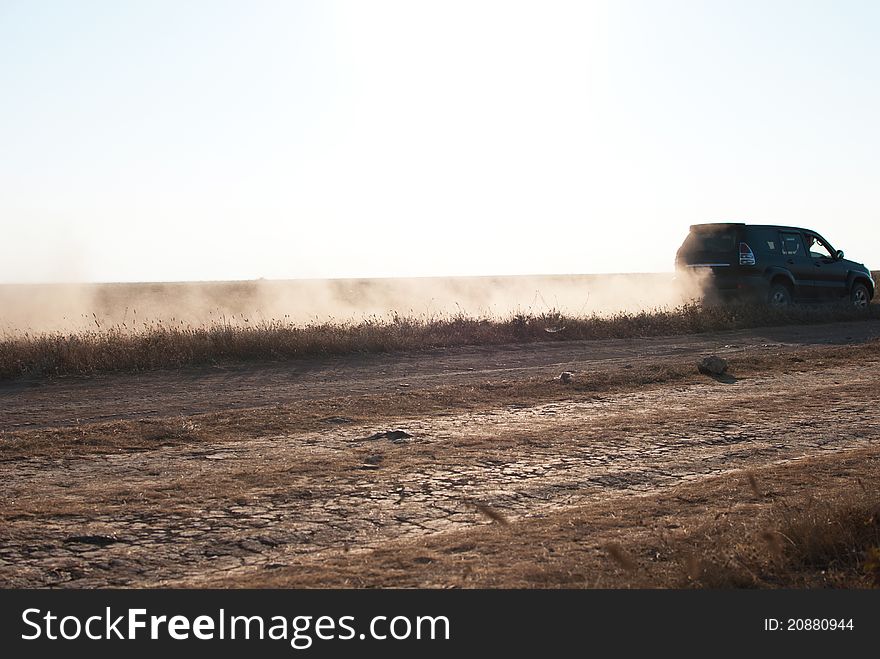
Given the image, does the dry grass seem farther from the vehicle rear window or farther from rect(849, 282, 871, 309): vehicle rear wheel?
the vehicle rear window

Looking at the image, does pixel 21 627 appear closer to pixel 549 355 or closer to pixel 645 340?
pixel 549 355

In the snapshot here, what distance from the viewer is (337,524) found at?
5789mm

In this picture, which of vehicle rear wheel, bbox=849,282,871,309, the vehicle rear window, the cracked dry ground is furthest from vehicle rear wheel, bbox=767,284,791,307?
the cracked dry ground

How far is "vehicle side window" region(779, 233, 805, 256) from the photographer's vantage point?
21922 mm

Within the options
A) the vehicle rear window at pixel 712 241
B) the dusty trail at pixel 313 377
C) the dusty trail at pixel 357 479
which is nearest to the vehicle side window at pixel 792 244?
the vehicle rear window at pixel 712 241

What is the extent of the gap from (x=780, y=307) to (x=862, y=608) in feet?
62.5

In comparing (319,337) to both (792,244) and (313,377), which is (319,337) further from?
(792,244)

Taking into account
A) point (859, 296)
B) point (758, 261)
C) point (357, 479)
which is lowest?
point (357, 479)

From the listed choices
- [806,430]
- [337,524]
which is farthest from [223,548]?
[806,430]

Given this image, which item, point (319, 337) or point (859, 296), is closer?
point (319, 337)

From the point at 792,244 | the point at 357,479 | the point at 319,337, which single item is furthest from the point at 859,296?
the point at 357,479

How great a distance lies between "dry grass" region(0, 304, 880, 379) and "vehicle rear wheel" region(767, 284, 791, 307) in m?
0.29

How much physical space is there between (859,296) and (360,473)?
67.9 ft

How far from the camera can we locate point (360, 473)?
7172 mm
